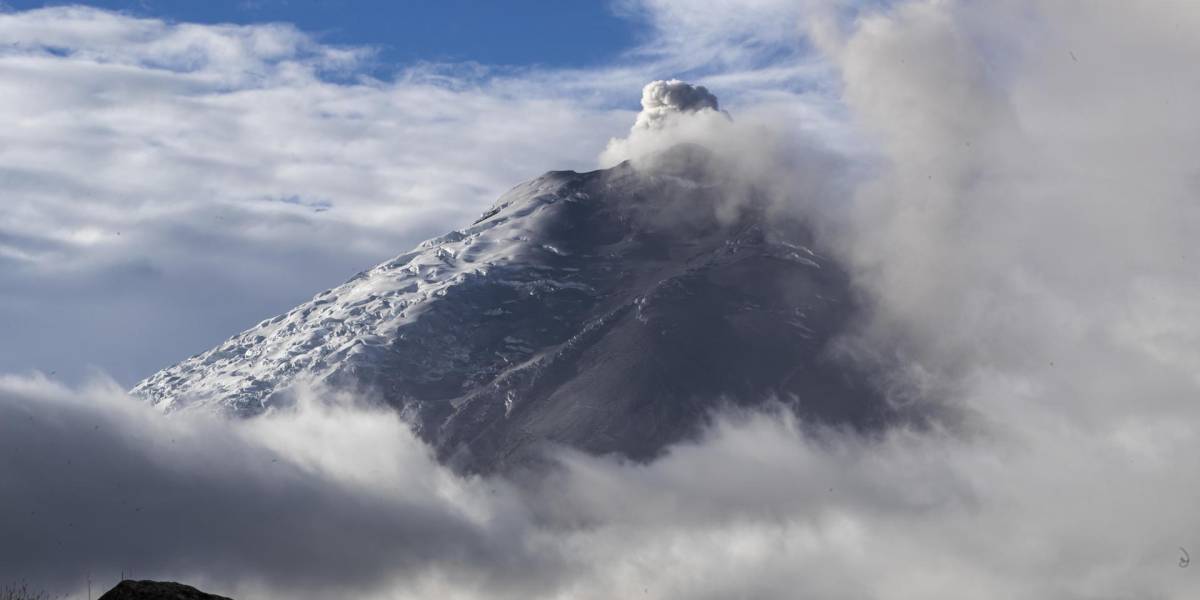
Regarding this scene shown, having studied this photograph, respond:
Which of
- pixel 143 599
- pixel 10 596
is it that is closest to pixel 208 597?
pixel 143 599

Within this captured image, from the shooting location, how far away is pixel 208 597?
1869 inches

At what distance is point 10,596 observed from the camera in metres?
50.2

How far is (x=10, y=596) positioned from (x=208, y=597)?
7330mm

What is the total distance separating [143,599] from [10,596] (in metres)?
7.22

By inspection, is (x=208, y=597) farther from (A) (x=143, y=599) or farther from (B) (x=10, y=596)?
(B) (x=10, y=596)

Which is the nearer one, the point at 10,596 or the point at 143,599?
the point at 143,599

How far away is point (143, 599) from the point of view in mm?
45500
